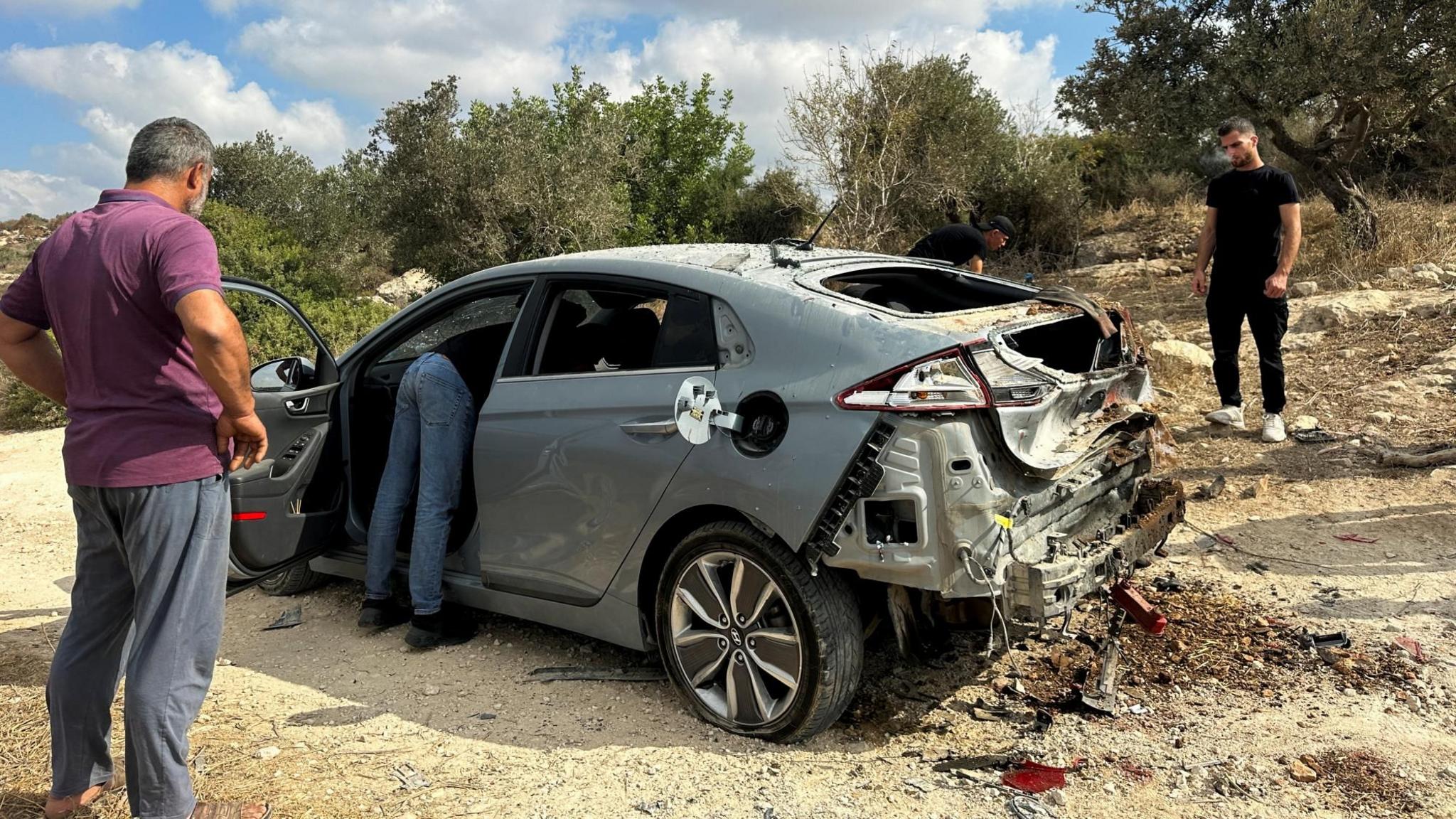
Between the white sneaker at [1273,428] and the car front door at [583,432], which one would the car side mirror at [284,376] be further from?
the white sneaker at [1273,428]

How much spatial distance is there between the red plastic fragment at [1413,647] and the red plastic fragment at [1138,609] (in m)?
1.10

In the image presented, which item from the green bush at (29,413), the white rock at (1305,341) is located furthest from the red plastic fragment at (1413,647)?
the green bush at (29,413)

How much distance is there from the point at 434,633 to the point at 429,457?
779mm

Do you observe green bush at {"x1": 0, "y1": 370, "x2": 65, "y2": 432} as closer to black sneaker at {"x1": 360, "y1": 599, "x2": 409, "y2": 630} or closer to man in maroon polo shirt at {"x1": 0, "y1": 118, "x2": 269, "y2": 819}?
black sneaker at {"x1": 360, "y1": 599, "x2": 409, "y2": 630}

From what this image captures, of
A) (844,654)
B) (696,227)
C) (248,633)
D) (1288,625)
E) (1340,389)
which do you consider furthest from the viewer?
(696,227)

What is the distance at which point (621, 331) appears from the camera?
12.5ft

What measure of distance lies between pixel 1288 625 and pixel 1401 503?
6.56 ft

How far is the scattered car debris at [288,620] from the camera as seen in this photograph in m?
4.64

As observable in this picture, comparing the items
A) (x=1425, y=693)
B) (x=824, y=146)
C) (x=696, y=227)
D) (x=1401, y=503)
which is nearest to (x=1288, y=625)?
(x=1425, y=693)

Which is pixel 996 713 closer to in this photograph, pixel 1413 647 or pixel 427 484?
pixel 1413 647

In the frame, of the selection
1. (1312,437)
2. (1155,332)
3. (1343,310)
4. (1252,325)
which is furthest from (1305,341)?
(1252,325)

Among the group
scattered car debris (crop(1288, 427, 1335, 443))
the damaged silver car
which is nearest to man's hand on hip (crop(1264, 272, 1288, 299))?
scattered car debris (crop(1288, 427, 1335, 443))

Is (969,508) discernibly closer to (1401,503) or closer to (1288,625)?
(1288,625)

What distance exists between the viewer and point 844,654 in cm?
304
